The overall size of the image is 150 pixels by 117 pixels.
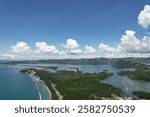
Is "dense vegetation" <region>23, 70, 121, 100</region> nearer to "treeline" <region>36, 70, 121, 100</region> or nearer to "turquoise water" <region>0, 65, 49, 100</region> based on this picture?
"treeline" <region>36, 70, 121, 100</region>

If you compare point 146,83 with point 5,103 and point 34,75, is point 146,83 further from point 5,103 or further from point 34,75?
point 5,103

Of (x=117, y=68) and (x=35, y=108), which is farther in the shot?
(x=117, y=68)

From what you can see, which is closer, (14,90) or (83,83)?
(14,90)

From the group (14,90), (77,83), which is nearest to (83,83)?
(77,83)

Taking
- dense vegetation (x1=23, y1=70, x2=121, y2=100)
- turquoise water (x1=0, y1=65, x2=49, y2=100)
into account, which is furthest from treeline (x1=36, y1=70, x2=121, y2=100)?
turquoise water (x1=0, y1=65, x2=49, y2=100)

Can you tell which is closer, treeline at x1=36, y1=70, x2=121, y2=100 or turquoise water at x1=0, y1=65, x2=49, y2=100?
turquoise water at x1=0, y1=65, x2=49, y2=100

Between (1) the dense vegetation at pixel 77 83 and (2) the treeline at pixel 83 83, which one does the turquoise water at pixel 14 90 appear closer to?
(1) the dense vegetation at pixel 77 83

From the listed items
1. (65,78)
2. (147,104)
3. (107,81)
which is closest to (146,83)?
(107,81)

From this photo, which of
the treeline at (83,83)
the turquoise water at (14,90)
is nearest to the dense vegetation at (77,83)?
the treeline at (83,83)

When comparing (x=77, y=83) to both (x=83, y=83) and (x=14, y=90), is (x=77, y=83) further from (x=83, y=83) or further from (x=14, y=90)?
(x=14, y=90)

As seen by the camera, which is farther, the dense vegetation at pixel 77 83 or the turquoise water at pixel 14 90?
the dense vegetation at pixel 77 83

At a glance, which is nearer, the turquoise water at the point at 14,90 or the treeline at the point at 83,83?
the turquoise water at the point at 14,90
